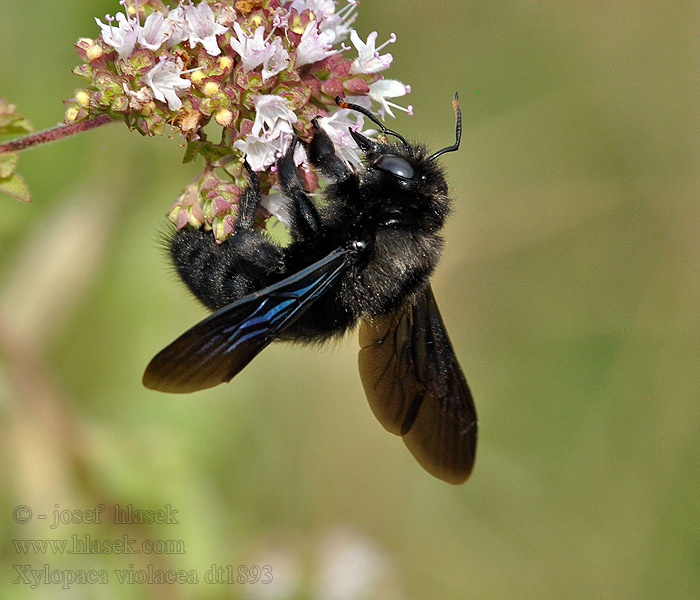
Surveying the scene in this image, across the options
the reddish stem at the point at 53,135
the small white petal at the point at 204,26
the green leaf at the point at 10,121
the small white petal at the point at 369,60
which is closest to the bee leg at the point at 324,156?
the small white petal at the point at 369,60

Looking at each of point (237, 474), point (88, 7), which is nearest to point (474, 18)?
point (88, 7)

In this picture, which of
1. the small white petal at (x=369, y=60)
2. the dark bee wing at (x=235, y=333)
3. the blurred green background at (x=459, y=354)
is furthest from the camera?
the blurred green background at (x=459, y=354)

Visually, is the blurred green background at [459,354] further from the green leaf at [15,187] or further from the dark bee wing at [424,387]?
the dark bee wing at [424,387]

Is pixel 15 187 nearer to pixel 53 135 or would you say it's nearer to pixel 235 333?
pixel 53 135

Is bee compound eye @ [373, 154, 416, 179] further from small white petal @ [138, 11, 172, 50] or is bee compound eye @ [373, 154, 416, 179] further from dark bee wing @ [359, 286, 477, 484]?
small white petal @ [138, 11, 172, 50]

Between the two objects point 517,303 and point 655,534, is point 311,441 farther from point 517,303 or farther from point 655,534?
point 655,534

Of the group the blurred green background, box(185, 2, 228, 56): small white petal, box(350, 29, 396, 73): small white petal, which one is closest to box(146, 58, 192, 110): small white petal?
box(185, 2, 228, 56): small white petal
